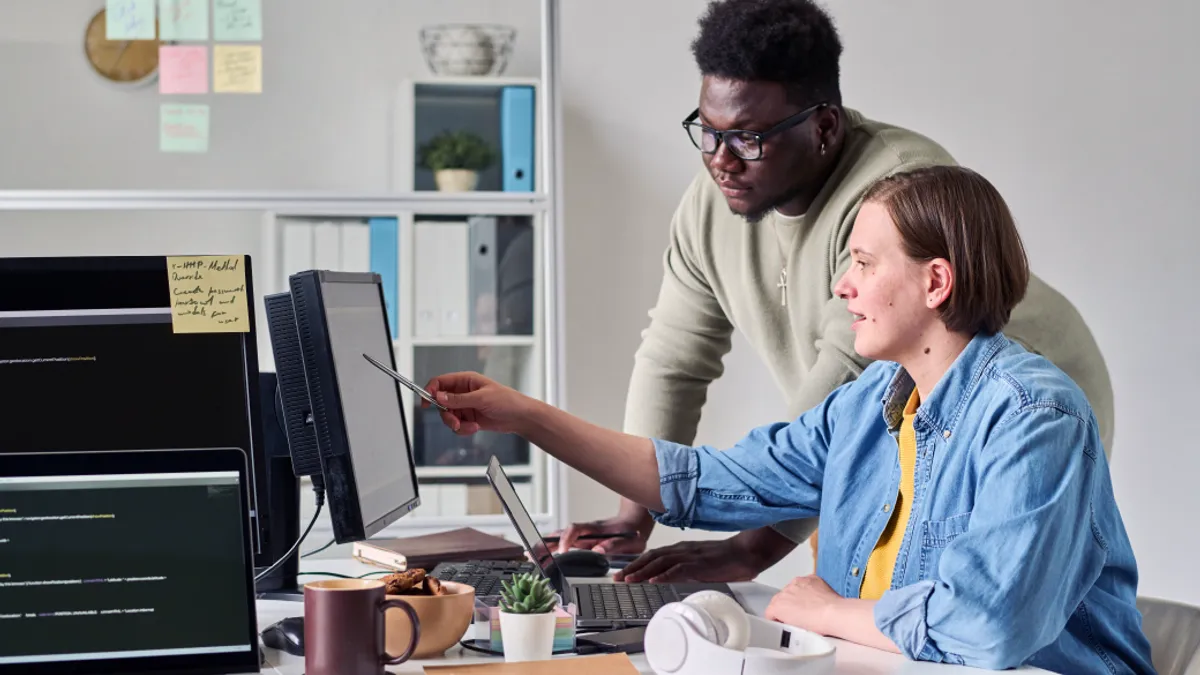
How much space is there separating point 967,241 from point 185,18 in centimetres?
237

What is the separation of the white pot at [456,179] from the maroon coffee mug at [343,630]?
2.21 m

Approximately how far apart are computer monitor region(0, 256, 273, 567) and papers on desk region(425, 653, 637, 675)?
0.32m

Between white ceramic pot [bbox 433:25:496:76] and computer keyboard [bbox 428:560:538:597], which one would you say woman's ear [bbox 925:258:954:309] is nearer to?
computer keyboard [bbox 428:560:538:597]

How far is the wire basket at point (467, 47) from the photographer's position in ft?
10.2

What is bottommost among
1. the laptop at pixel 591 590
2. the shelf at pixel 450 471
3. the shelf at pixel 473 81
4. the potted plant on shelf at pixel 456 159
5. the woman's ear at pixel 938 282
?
the shelf at pixel 450 471

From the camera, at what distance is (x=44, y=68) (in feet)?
10.1

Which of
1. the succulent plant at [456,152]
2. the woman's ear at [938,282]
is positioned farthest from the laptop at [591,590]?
the succulent plant at [456,152]

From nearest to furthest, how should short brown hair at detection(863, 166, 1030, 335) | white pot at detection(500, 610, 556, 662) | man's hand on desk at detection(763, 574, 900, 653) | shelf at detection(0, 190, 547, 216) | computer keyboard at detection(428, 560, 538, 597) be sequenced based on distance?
white pot at detection(500, 610, 556, 662) < man's hand on desk at detection(763, 574, 900, 653) < short brown hair at detection(863, 166, 1030, 335) < computer keyboard at detection(428, 560, 538, 597) < shelf at detection(0, 190, 547, 216)

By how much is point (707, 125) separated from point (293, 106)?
1.60 meters

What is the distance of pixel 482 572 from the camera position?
147 cm

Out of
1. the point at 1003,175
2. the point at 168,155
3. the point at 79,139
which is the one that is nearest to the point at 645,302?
the point at 1003,175

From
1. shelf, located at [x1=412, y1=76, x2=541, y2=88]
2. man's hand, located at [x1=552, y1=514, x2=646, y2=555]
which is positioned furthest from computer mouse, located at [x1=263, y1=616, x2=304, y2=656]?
shelf, located at [x1=412, y1=76, x2=541, y2=88]

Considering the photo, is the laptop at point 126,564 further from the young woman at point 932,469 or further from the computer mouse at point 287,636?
the young woman at point 932,469

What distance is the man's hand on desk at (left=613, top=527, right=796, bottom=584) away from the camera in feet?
5.08
